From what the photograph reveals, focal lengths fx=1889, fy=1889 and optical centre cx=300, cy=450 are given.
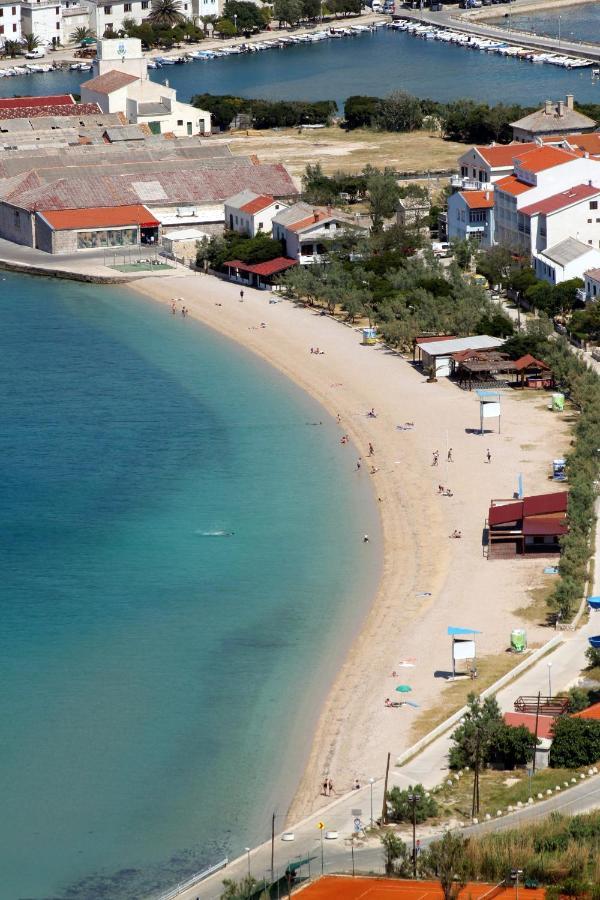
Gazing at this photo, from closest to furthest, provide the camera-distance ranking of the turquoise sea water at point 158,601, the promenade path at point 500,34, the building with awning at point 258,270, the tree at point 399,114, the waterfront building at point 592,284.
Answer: the turquoise sea water at point 158,601 < the waterfront building at point 592,284 < the building with awning at point 258,270 < the tree at point 399,114 < the promenade path at point 500,34

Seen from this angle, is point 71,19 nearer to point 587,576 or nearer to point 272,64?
point 272,64

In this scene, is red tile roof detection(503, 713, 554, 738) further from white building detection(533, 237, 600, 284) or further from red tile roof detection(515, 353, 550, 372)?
white building detection(533, 237, 600, 284)

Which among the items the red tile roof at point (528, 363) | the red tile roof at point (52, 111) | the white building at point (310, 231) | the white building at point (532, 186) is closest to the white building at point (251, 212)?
the white building at point (310, 231)

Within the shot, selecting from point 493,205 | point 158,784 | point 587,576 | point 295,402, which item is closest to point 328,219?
point 493,205

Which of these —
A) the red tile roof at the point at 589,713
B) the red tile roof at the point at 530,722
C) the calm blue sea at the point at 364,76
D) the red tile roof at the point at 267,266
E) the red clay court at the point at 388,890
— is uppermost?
the calm blue sea at the point at 364,76

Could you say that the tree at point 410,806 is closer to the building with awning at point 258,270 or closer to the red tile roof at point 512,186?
the building with awning at point 258,270
